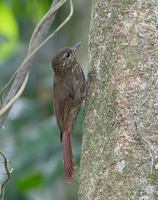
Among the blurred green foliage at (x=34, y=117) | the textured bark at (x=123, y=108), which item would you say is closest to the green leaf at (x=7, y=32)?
the blurred green foliage at (x=34, y=117)

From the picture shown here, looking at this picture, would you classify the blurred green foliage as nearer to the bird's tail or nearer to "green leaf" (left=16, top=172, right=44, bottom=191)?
"green leaf" (left=16, top=172, right=44, bottom=191)

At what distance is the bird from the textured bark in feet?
1.39

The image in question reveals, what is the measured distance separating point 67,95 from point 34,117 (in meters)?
1.26

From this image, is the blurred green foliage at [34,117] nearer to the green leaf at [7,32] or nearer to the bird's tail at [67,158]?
the green leaf at [7,32]

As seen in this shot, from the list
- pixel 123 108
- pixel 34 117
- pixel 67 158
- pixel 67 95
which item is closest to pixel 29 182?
pixel 34 117

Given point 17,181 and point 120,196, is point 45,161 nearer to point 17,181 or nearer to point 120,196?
point 17,181

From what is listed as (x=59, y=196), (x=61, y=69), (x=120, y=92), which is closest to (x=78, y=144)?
(x=61, y=69)

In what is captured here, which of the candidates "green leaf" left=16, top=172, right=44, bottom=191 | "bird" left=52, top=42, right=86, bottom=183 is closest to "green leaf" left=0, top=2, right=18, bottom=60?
"green leaf" left=16, top=172, right=44, bottom=191

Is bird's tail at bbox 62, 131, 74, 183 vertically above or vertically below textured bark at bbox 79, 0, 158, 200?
below

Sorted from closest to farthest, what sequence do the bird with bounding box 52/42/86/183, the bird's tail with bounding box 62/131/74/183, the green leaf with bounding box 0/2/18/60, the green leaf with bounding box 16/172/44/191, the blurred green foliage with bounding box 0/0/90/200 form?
the bird's tail with bounding box 62/131/74/183 < the bird with bounding box 52/42/86/183 < the blurred green foliage with bounding box 0/0/90/200 < the green leaf with bounding box 16/172/44/191 < the green leaf with bounding box 0/2/18/60

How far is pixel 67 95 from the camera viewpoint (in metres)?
3.73

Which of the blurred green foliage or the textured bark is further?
the blurred green foliage

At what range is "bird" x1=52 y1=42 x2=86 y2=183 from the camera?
11.2 feet

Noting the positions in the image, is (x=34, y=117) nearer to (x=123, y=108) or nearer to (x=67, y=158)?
(x=67, y=158)
